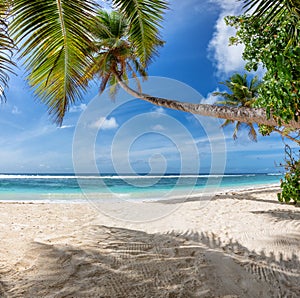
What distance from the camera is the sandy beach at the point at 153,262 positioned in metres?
2.75

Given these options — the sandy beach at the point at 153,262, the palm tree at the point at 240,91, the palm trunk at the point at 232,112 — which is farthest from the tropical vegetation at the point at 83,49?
the palm tree at the point at 240,91

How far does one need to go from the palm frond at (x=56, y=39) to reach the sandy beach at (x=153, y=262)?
2392 millimetres

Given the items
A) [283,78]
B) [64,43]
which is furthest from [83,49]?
[283,78]

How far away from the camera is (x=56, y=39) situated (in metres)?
3.28

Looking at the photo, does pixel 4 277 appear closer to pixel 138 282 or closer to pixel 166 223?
pixel 138 282

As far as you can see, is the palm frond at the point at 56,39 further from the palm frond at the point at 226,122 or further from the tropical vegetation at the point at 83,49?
the palm frond at the point at 226,122

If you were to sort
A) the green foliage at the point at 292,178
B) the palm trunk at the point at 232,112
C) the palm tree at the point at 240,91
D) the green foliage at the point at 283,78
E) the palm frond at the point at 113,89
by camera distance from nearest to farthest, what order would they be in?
the green foliage at the point at 283,78
the palm trunk at the point at 232,112
the green foliage at the point at 292,178
the palm frond at the point at 113,89
the palm tree at the point at 240,91

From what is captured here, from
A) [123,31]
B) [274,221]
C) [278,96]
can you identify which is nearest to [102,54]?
[123,31]

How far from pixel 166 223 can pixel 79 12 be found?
496 centimetres

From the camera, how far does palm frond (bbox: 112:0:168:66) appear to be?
4.29 meters

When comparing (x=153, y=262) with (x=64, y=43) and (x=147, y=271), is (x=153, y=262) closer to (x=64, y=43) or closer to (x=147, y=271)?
(x=147, y=271)

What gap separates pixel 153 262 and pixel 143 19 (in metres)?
4.30

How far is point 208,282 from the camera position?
2.89 metres

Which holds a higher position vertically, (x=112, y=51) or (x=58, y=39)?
(x=112, y=51)
